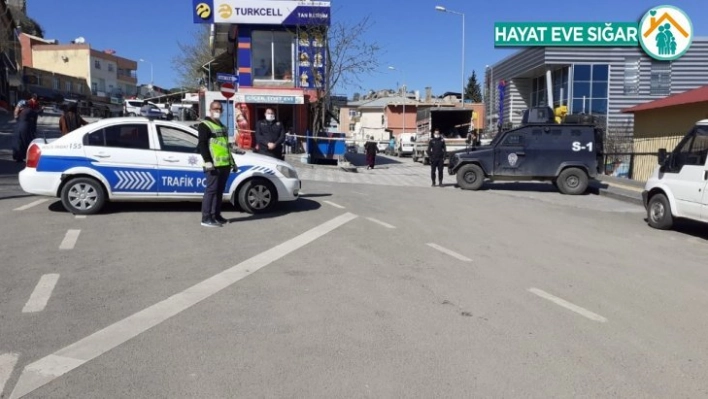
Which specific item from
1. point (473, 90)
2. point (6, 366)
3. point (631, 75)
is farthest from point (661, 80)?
point (473, 90)

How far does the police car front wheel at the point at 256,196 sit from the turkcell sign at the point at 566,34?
21.8m

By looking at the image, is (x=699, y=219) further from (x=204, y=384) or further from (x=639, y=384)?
(x=204, y=384)

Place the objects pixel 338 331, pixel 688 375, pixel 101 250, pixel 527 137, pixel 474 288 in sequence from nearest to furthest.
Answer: pixel 688 375 → pixel 338 331 → pixel 474 288 → pixel 101 250 → pixel 527 137

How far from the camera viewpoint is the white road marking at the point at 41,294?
4942 millimetres

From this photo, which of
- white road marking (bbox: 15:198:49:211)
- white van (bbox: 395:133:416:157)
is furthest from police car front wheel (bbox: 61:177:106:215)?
white van (bbox: 395:133:416:157)

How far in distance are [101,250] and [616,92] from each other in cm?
3193

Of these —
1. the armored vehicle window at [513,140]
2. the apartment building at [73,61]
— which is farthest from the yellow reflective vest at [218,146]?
the apartment building at [73,61]

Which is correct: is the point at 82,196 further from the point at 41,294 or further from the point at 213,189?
the point at 41,294

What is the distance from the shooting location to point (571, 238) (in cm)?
930

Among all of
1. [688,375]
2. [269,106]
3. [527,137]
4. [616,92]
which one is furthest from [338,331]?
[616,92]

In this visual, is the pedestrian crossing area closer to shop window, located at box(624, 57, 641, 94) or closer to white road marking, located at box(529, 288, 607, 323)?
white road marking, located at box(529, 288, 607, 323)

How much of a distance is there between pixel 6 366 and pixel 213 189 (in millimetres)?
4726
